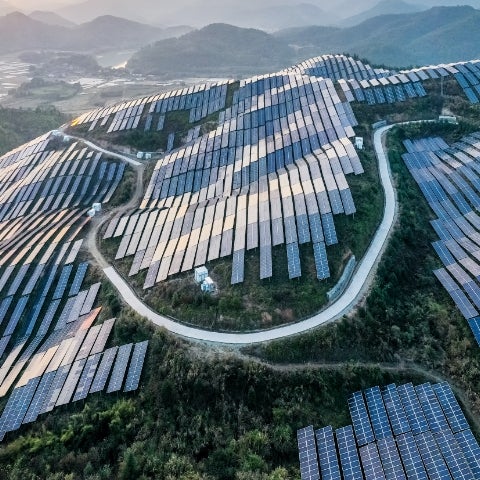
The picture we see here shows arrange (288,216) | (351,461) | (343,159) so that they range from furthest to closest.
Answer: (343,159)
(288,216)
(351,461)

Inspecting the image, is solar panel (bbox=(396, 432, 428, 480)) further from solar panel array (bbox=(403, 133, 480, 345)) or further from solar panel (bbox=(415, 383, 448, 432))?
solar panel array (bbox=(403, 133, 480, 345))

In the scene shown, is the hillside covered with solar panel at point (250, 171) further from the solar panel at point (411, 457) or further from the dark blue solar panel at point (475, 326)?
the solar panel at point (411, 457)

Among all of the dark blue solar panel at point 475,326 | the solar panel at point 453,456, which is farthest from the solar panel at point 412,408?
the dark blue solar panel at point 475,326

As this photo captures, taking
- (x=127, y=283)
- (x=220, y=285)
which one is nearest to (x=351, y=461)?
(x=220, y=285)

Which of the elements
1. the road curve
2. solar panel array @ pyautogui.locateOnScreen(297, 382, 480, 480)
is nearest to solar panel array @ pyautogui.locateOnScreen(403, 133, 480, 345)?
the road curve

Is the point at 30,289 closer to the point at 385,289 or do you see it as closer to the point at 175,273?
the point at 175,273
